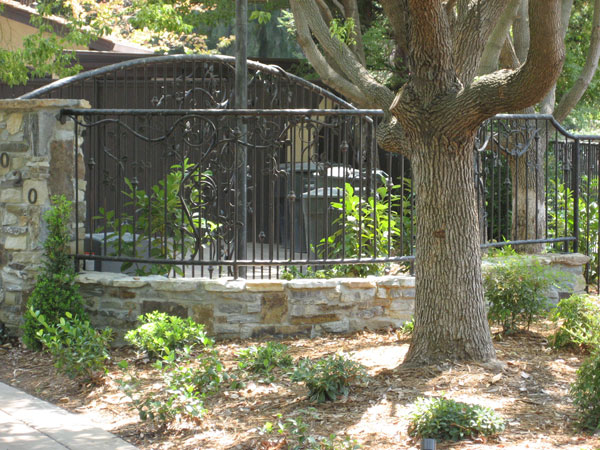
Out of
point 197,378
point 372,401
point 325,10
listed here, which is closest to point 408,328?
point 372,401

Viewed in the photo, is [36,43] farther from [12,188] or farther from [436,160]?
[436,160]

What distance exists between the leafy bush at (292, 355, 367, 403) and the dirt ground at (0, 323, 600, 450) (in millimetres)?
60

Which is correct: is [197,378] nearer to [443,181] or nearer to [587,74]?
[443,181]

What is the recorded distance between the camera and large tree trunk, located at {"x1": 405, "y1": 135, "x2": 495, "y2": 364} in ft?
16.4

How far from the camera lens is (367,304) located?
21.3 feet

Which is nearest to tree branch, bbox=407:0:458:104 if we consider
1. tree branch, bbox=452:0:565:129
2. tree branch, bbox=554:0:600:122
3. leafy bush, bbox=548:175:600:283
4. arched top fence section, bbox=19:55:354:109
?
tree branch, bbox=452:0:565:129

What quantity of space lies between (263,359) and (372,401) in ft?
3.17

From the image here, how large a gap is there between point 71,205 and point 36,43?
4.48 m

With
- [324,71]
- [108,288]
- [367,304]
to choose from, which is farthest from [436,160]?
[324,71]

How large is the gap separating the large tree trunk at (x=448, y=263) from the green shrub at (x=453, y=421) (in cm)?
112

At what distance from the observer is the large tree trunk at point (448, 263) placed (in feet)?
16.4

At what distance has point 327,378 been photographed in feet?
14.7

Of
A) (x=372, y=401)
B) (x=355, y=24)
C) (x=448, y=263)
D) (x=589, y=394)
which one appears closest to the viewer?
(x=589, y=394)

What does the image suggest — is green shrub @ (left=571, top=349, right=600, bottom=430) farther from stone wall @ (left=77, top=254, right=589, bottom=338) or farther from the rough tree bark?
stone wall @ (left=77, top=254, right=589, bottom=338)
